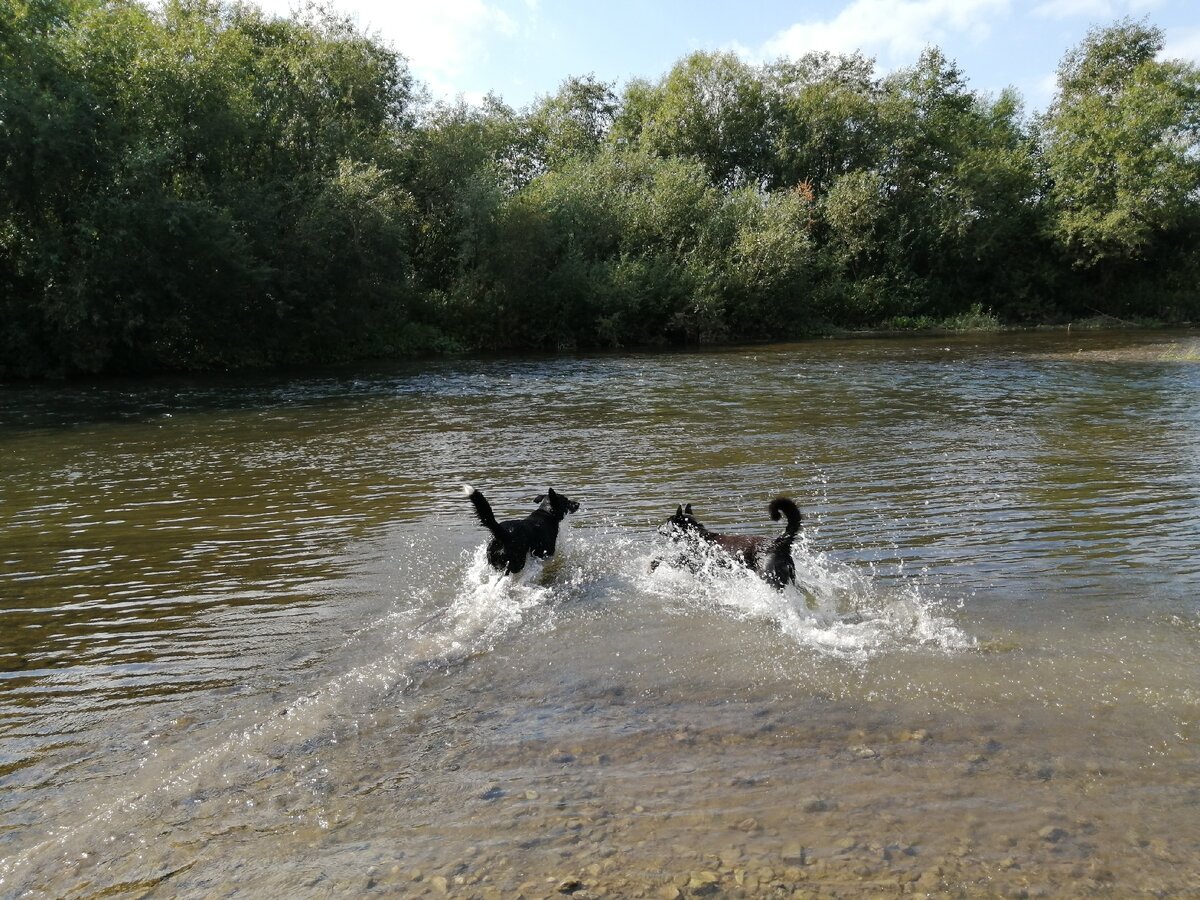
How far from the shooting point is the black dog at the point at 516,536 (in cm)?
722

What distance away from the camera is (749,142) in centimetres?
5431

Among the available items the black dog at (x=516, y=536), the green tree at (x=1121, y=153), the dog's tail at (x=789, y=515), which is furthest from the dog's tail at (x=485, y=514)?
the green tree at (x=1121, y=153)

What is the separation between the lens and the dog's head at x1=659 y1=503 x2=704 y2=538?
25.8 ft

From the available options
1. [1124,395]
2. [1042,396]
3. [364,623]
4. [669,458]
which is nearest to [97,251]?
[669,458]

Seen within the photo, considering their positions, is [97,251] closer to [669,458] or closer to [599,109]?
[669,458]

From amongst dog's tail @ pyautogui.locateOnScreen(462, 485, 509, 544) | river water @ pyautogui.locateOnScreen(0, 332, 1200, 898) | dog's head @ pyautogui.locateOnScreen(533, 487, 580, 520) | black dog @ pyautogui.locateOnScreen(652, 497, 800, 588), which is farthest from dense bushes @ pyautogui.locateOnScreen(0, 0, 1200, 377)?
black dog @ pyautogui.locateOnScreen(652, 497, 800, 588)

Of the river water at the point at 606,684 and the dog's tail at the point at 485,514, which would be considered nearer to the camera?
the river water at the point at 606,684

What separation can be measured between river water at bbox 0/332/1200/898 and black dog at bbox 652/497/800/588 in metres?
0.19

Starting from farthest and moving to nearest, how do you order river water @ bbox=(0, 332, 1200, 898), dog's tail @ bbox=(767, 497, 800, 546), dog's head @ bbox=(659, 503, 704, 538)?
1. dog's head @ bbox=(659, 503, 704, 538)
2. dog's tail @ bbox=(767, 497, 800, 546)
3. river water @ bbox=(0, 332, 1200, 898)

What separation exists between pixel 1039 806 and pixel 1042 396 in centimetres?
1748

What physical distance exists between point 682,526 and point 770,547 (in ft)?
4.09

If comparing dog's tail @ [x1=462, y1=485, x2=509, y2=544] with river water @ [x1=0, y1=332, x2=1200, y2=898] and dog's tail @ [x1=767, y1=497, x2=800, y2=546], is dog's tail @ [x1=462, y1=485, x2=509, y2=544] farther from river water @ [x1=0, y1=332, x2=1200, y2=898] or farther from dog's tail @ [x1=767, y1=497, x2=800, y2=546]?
dog's tail @ [x1=767, y1=497, x2=800, y2=546]

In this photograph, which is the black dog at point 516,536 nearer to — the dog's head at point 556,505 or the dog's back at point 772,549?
the dog's head at point 556,505

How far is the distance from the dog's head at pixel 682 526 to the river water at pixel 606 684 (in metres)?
0.53
